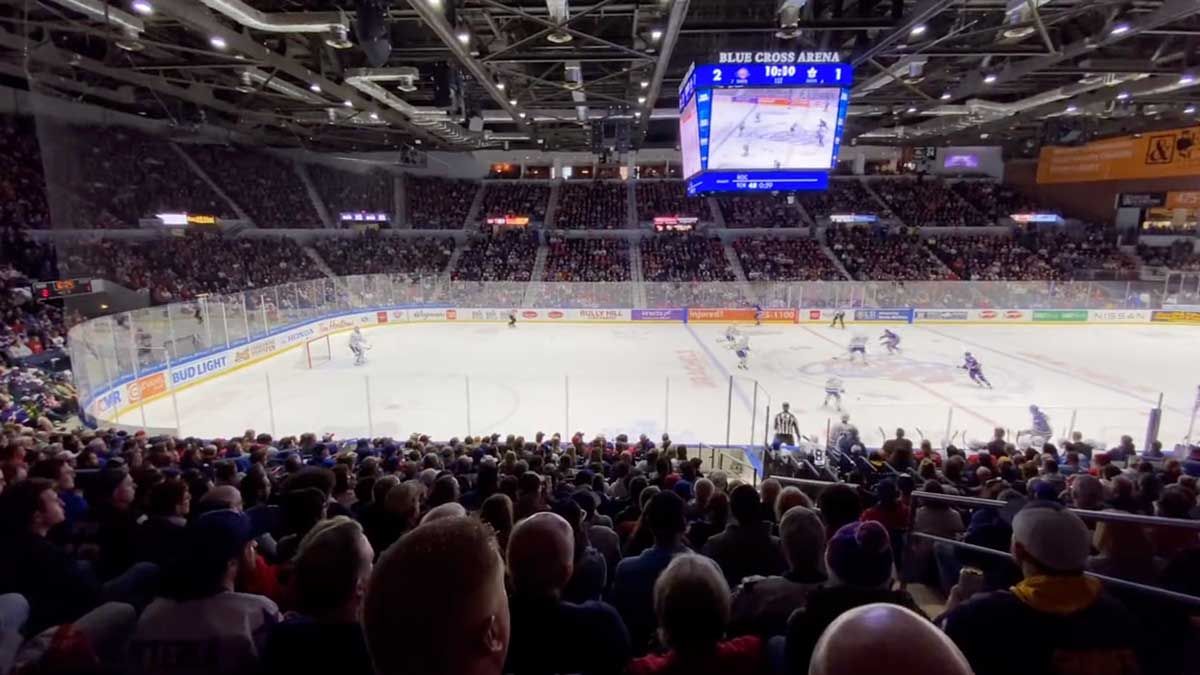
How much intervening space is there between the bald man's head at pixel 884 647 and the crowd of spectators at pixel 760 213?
39.3 meters

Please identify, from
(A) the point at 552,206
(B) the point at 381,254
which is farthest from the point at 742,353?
(A) the point at 552,206

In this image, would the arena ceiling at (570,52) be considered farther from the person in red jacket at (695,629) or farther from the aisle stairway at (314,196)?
the aisle stairway at (314,196)

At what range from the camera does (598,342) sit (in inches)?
941

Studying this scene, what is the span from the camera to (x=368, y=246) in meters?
34.8

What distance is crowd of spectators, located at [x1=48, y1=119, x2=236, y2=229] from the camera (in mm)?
15969

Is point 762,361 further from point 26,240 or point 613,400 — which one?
point 26,240

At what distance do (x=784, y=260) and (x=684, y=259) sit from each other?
18.5 ft

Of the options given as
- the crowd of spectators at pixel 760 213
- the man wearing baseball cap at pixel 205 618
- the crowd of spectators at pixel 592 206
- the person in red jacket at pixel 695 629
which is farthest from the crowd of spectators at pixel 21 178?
the crowd of spectators at pixel 760 213

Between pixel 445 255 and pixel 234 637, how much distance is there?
3541 cm

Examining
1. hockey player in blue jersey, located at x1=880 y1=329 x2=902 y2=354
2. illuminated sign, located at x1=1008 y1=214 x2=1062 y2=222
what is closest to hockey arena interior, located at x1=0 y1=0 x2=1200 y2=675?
hockey player in blue jersey, located at x1=880 y1=329 x2=902 y2=354

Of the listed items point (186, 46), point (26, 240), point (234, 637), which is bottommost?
point (234, 637)

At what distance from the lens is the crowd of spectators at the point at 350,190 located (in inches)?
1454

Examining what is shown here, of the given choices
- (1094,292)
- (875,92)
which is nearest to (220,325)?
(875,92)

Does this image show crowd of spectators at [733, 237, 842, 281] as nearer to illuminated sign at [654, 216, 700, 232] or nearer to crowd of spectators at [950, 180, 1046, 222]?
illuminated sign at [654, 216, 700, 232]
